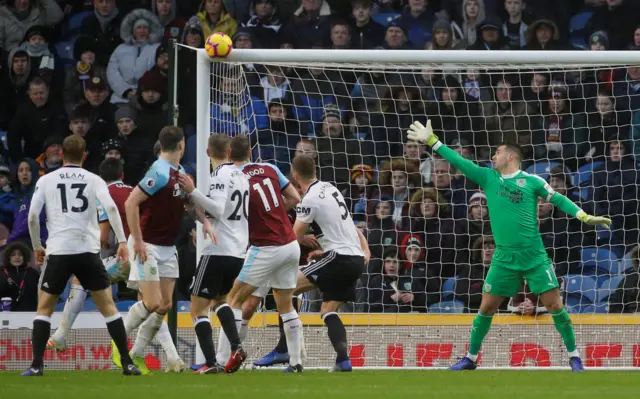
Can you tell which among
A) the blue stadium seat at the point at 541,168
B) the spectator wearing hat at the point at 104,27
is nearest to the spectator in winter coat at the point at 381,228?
the blue stadium seat at the point at 541,168

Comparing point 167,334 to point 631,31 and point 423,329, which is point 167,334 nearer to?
point 423,329

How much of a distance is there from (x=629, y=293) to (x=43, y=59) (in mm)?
8607

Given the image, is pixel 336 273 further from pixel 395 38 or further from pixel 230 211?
pixel 395 38

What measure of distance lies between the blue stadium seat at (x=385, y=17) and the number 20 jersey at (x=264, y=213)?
6701 mm

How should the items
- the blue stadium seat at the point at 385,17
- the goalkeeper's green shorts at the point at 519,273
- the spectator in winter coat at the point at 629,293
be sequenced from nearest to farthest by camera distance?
1. the goalkeeper's green shorts at the point at 519,273
2. the spectator in winter coat at the point at 629,293
3. the blue stadium seat at the point at 385,17

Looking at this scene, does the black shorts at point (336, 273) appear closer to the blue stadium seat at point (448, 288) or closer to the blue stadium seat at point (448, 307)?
the blue stadium seat at point (448, 307)

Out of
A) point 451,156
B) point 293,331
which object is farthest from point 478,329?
point 293,331

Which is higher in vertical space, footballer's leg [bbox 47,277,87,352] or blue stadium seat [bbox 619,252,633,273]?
blue stadium seat [bbox 619,252,633,273]

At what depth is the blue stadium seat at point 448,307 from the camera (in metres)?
14.1

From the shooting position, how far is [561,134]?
50.6 ft

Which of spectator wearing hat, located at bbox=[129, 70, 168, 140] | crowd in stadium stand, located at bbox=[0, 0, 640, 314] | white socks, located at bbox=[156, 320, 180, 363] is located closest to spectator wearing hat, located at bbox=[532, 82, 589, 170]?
crowd in stadium stand, located at bbox=[0, 0, 640, 314]

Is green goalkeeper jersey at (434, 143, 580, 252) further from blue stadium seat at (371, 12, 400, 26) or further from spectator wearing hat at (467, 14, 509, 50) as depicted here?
blue stadium seat at (371, 12, 400, 26)

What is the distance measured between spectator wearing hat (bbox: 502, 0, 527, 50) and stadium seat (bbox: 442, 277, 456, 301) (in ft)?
13.1

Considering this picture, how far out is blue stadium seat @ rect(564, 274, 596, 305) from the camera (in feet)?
46.7
